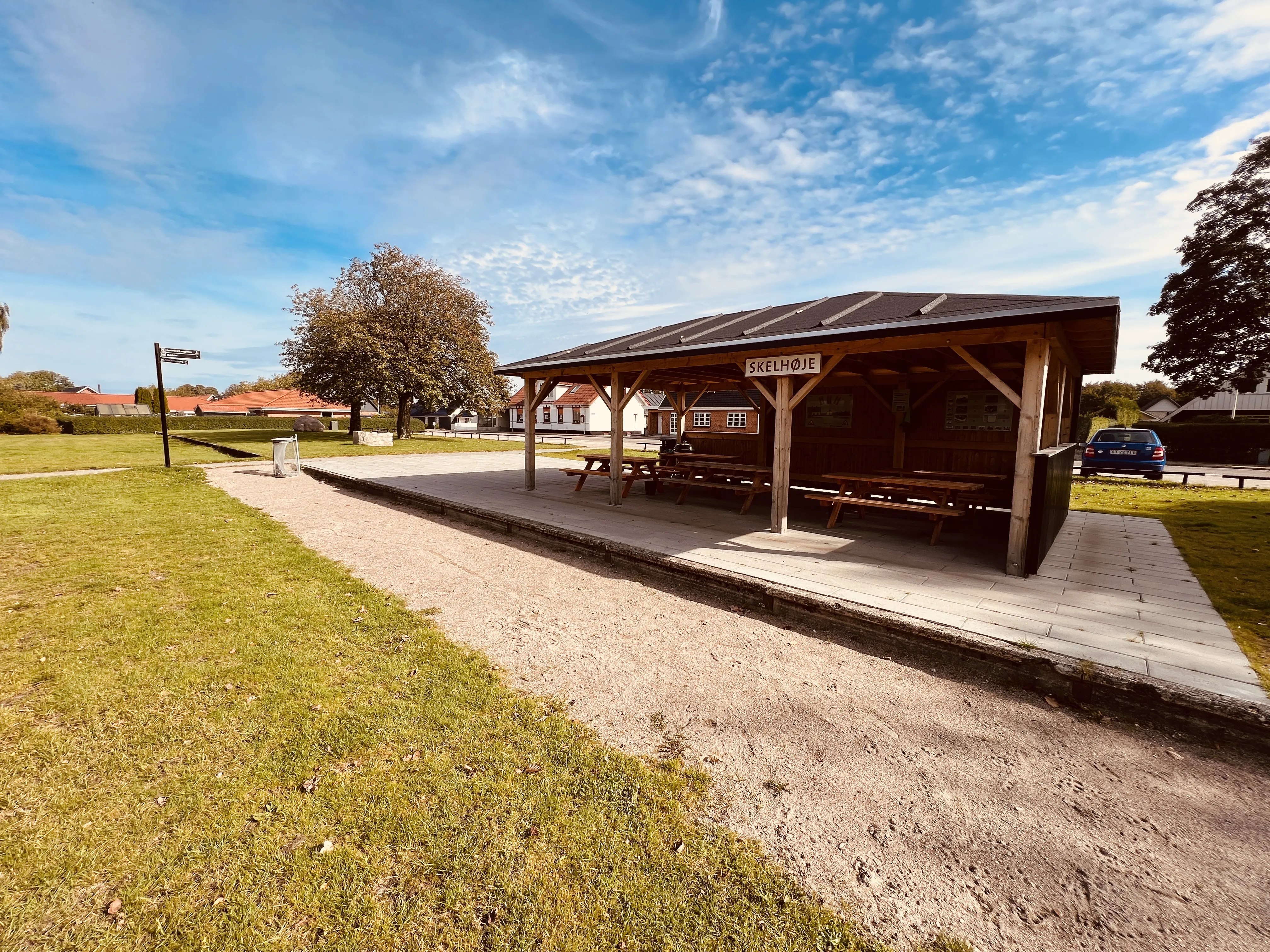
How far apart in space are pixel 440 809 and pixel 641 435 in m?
41.1

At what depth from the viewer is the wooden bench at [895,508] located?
6141 millimetres

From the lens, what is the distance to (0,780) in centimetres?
237

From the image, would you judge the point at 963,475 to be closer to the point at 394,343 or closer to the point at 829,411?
the point at 829,411

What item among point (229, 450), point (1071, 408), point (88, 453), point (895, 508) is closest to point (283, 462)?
point (229, 450)

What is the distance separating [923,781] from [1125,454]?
1749 cm

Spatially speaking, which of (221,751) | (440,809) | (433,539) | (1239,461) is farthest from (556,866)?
(1239,461)

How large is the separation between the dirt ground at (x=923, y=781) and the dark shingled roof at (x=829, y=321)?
10.4 ft

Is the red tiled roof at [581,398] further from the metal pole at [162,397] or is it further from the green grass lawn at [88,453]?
the metal pole at [162,397]

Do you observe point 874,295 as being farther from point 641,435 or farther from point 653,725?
point 641,435

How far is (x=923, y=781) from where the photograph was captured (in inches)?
99.0

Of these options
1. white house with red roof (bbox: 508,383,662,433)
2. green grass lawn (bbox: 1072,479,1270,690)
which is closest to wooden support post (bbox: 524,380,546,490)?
green grass lawn (bbox: 1072,479,1270,690)

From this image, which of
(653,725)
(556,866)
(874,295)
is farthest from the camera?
(874,295)

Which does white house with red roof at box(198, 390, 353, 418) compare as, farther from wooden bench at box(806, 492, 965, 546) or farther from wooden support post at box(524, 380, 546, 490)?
wooden bench at box(806, 492, 965, 546)

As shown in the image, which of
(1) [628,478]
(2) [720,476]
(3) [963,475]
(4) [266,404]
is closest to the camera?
(3) [963,475]
